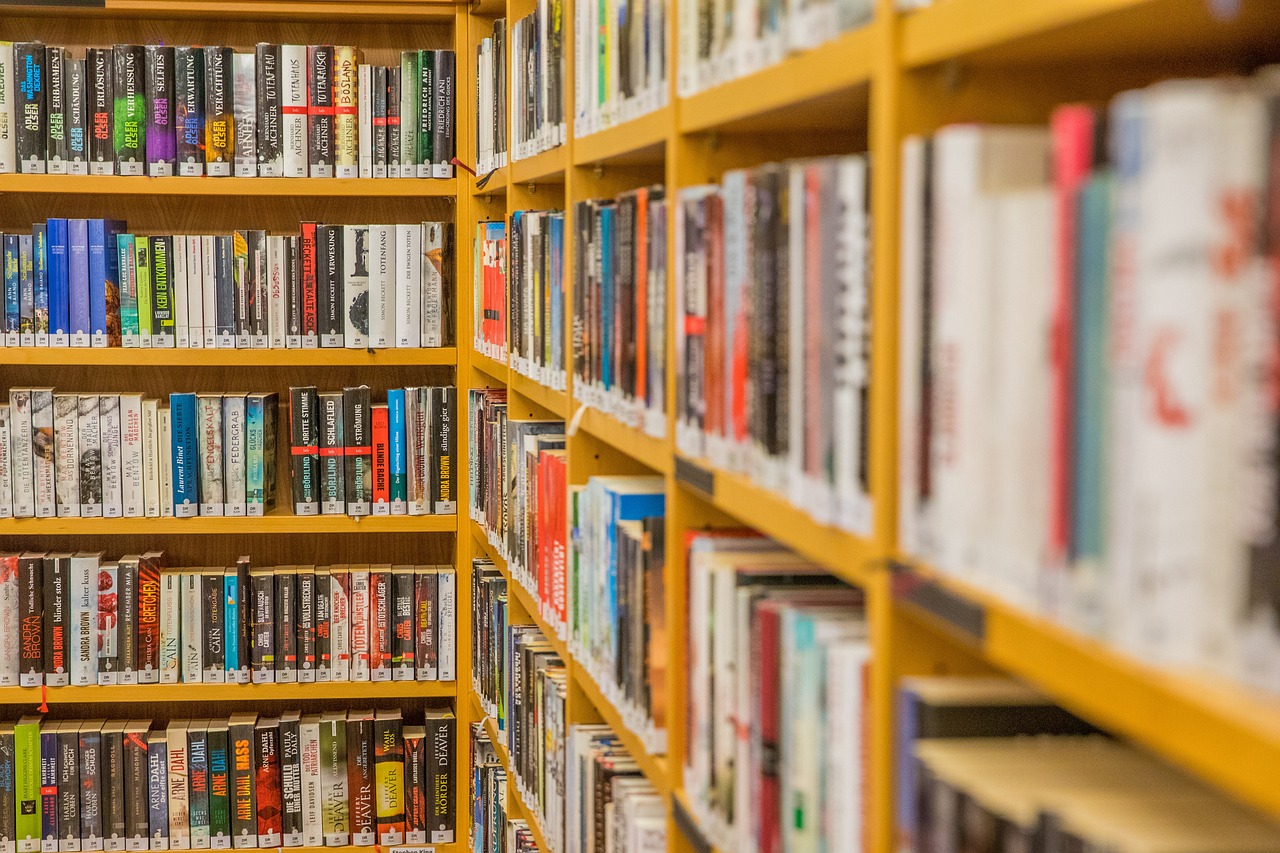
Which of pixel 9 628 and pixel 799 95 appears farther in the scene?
pixel 9 628

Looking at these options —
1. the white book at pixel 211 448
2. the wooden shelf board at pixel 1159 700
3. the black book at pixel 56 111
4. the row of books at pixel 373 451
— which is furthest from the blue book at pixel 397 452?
the wooden shelf board at pixel 1159 700

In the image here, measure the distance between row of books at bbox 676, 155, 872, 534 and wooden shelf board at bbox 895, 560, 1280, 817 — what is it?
0.72ft

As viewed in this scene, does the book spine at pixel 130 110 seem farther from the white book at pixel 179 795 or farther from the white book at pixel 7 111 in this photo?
the white book at pixel 179 795

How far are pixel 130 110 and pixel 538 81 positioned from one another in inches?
52.1

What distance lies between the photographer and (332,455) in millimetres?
3396

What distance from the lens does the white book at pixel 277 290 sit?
337 cm

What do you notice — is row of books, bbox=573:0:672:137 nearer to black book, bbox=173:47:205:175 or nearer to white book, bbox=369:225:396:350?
white book, bbox=369:225:396:350

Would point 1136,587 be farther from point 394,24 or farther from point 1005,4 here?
point 394,24

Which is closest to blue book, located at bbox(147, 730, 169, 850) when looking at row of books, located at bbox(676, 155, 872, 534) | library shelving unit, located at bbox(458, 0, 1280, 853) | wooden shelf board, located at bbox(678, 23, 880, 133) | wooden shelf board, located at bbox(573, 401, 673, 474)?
wooden shelf board, located at bbox(573, 401, 673, 474)

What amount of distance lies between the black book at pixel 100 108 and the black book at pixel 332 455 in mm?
742

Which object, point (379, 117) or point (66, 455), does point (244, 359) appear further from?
point (379, 117)

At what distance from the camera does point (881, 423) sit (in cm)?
93

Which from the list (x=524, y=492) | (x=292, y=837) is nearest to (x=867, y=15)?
(x=524, y=492)

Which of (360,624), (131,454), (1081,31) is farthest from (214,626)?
(1081,31)
